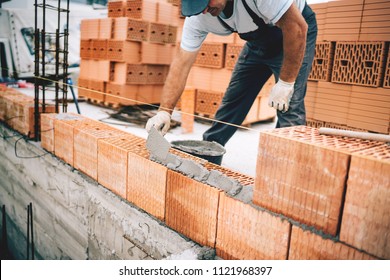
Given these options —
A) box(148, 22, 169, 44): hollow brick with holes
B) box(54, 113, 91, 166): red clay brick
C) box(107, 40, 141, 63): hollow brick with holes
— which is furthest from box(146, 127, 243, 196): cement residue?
box(148, 22, 169, 44): hollow brick with holes

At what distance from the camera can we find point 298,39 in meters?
2.29

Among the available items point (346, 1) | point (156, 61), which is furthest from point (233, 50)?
point (156, 61)

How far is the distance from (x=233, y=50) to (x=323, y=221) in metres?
5.86

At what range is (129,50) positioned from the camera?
8812 mm

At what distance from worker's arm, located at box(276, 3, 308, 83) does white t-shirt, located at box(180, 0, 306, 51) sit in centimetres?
5

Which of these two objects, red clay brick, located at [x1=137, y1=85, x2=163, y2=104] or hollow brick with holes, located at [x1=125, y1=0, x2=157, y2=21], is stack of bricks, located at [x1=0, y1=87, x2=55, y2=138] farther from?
hollow brick with holes, located at [x1=125, y1=0, x2=157, y2=21]

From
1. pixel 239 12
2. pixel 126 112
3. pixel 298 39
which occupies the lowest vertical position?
pixel 126 112

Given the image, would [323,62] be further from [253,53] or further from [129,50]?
[129,50]

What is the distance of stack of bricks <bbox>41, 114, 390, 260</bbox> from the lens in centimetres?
140

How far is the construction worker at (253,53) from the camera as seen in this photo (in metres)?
2.25

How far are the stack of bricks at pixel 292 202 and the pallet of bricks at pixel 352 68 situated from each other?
3769mm

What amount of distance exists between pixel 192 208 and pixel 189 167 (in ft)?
0.88

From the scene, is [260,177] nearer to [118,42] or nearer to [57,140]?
[57,140]

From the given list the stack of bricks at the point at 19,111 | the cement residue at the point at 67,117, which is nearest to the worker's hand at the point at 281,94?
the cement residue at the point at 67,117
